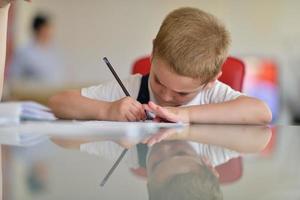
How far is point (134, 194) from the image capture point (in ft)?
0.99

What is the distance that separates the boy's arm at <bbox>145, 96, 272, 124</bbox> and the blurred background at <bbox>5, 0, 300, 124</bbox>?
7.96 feet

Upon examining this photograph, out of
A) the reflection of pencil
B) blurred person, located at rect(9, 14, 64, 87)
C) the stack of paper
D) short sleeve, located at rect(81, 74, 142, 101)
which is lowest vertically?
blurred person, located at rect(9, 14, 64, 87)

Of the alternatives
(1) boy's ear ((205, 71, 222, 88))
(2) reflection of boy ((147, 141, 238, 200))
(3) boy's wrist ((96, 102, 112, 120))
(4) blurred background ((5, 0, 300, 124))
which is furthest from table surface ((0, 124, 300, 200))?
(4) blurred background ((5, 0, 300, 124))

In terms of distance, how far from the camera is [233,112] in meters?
1.07

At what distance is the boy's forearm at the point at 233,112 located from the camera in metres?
1.04

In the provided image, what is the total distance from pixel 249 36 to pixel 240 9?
19cm

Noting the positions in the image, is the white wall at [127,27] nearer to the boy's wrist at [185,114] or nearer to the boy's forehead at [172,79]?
the boy's forehead at [172,79]

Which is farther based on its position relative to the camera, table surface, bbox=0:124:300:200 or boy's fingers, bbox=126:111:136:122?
boy's fingers, bbox=126:111:136:122

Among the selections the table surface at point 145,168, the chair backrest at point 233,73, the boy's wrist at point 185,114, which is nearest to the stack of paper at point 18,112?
the table surface at point 145,168

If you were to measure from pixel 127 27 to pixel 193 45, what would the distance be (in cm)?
254

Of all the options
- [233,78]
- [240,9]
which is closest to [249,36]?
[240,9]


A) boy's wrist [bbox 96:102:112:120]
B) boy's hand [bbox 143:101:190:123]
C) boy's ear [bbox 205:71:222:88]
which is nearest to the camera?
boy's hand [bbox 143:101:190:123]

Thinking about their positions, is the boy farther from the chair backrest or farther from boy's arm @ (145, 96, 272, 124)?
the chair backrest

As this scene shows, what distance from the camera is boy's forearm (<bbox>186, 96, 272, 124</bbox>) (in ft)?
3.42
